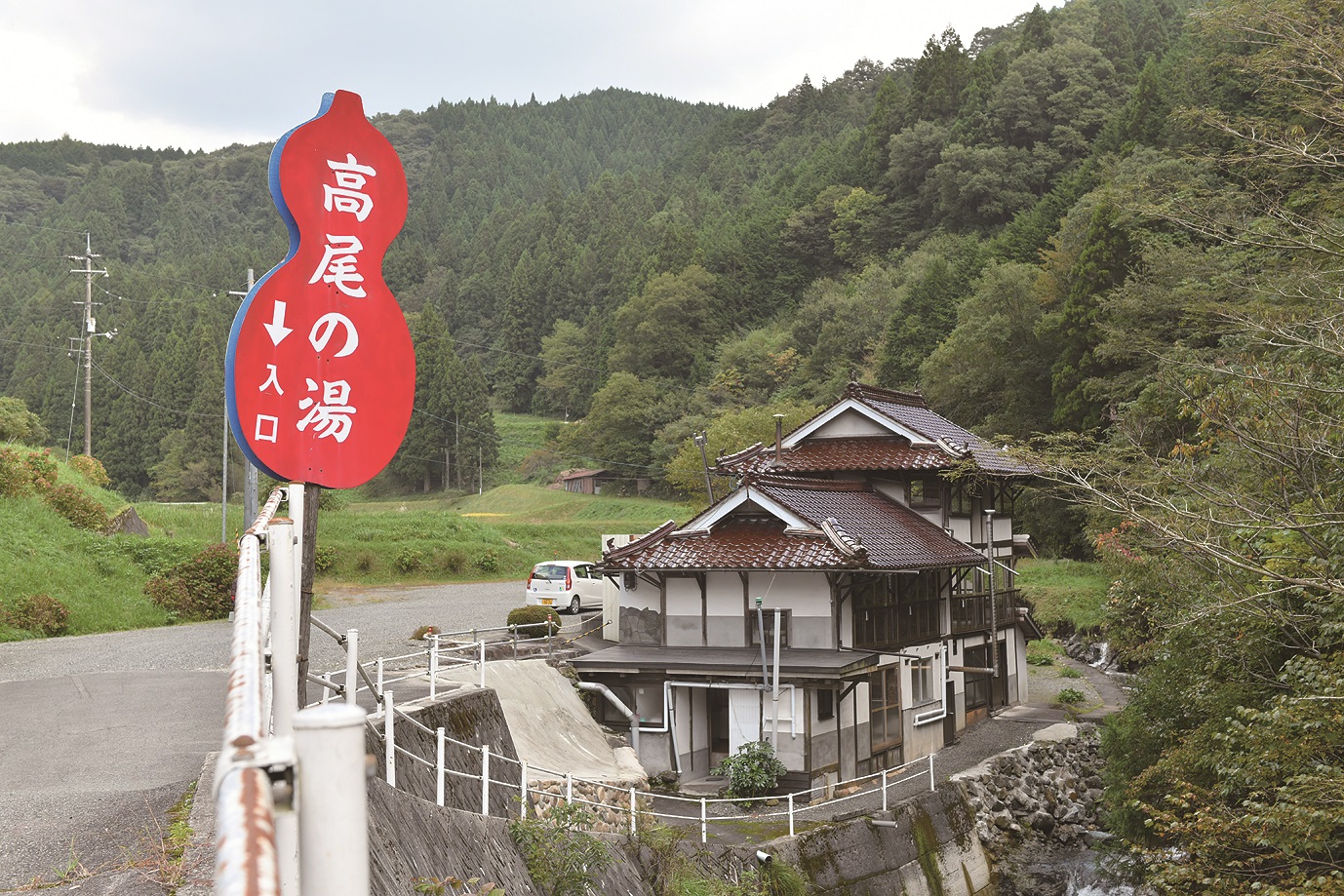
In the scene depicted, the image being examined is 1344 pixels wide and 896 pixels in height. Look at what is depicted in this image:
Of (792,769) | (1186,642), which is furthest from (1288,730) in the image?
(792,769)

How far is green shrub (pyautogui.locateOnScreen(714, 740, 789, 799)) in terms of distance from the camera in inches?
696

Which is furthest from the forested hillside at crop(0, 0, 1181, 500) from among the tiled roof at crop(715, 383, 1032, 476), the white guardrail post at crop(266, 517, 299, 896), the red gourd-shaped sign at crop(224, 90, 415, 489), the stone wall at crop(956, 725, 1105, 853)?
the white guardrail post at crop(266, 517, 299, 896)

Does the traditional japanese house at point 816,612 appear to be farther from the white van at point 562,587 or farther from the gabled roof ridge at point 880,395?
the white van at point 562,587

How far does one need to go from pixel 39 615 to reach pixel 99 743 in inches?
528

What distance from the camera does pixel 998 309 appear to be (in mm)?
44125

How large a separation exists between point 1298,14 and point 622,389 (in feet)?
202

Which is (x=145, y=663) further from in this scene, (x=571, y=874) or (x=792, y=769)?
(x=792, y=769)

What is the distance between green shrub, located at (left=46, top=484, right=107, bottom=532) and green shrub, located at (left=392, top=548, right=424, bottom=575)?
12137mm

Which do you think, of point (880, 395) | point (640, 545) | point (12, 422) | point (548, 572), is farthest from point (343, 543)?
point (880, 395)

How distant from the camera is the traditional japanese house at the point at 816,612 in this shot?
61.3 ft

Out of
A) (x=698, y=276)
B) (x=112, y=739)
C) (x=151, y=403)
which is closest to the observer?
(x=112, y=739)

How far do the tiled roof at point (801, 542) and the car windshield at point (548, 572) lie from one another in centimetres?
949

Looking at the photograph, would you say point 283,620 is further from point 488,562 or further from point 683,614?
point 488,562

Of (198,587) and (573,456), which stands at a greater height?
(573,456)
